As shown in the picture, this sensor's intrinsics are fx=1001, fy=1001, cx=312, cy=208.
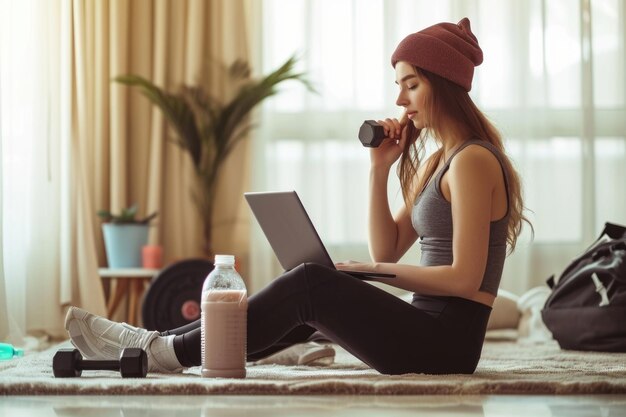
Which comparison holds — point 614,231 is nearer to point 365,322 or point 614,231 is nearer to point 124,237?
point 365,322

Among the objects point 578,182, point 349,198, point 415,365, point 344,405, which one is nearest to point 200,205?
point 349,198

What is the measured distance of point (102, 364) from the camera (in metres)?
2.10

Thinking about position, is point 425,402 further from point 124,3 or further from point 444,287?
point 124,3

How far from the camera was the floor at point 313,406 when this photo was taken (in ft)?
5.43

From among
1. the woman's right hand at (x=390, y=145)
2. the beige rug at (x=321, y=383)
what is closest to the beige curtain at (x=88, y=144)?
the beige rug at (x=321, y=383)

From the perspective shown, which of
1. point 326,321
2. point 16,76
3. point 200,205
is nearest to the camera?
point 326,321

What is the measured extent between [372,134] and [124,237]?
2133 millimetres

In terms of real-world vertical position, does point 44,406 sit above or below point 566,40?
below

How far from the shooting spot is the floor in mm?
1656

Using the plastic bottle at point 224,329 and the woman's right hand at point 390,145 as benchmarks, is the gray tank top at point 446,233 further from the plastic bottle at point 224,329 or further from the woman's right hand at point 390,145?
the plastic bottle at point 224,329

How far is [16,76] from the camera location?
3.61 m

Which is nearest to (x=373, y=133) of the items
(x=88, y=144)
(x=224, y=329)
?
(x=224, y=329)

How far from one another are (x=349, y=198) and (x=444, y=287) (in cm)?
269

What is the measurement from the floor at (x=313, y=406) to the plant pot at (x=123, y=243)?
2452 mm
